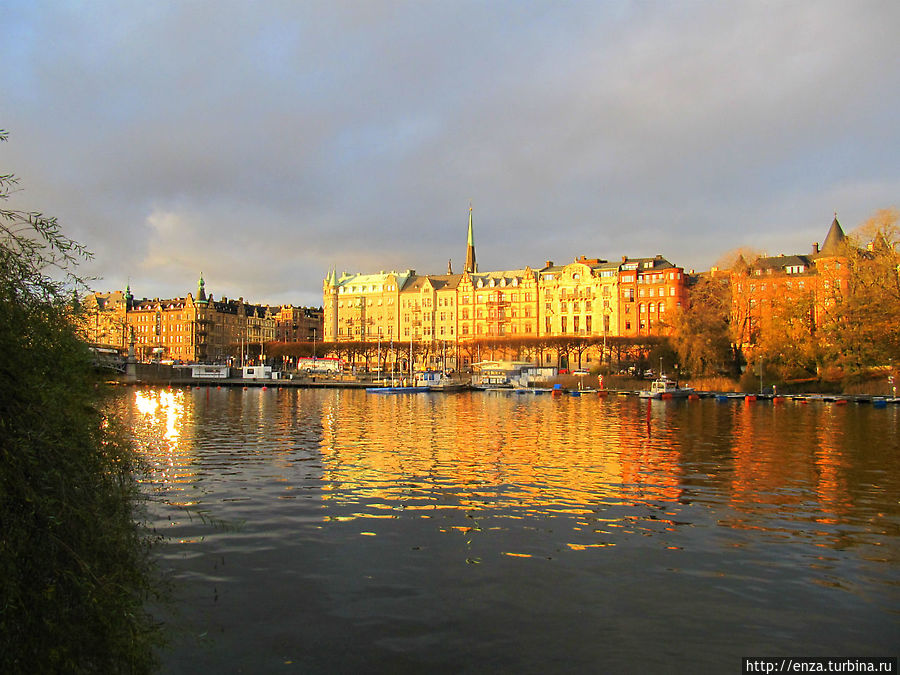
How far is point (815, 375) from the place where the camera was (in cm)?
8619

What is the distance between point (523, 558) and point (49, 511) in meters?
10.1

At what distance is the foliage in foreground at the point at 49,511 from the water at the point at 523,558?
116 inches

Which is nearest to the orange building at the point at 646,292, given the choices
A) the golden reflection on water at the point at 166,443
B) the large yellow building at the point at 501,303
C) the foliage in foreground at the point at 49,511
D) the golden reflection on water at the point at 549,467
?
the large yellow building at the point at 501,303

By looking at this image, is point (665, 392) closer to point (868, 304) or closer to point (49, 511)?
point (868, 304)

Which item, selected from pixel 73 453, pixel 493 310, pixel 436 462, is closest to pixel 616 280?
pixel 493 310

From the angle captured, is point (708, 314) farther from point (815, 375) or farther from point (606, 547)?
point (606, 547)

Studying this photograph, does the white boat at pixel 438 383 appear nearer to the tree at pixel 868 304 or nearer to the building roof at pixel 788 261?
the tree at pixel 868 304

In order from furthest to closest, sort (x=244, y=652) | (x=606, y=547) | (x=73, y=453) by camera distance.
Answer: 1. (x=606, y=547)
2. (x=244, y=652)
3. (x=73, y=453)

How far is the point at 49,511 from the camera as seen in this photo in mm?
6441

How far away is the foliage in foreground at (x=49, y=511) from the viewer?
6.17 meters

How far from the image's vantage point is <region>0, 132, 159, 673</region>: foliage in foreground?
6.17m

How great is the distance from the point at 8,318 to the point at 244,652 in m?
6.06

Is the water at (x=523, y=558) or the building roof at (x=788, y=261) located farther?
the building roof at (x=788, y=261)

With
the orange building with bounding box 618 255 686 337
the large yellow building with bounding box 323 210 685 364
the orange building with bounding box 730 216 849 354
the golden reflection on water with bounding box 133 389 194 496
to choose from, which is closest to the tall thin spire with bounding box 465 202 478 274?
the large yellow building with bounding box 323 210 685 364
